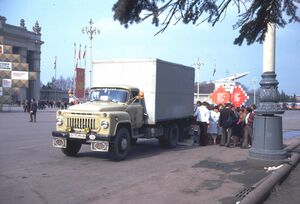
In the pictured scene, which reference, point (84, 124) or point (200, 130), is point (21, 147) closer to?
point (84, 124)

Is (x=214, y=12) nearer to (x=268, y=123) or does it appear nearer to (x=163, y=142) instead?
(x=268, y=123)

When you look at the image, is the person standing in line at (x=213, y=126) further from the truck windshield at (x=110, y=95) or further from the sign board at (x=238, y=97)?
the truck windshield at (x=110, y=95)

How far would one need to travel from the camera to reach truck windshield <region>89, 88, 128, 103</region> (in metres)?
14.0

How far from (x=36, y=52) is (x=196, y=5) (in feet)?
305

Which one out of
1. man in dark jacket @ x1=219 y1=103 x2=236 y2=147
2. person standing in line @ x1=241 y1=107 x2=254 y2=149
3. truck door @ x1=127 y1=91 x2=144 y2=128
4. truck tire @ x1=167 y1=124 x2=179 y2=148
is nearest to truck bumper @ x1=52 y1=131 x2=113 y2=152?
truck door @ x1=127 y1=91 x2=144 y2=128

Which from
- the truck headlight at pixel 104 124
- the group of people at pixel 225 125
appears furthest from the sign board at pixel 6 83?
the truck headlight at pixel 104 124

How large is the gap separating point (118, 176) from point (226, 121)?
800 cm

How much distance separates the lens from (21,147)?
15000 mm

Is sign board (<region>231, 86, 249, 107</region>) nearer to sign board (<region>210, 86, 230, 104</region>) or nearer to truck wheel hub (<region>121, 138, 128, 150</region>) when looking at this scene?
sign board (<region>210, 86, 230, 104</region>)

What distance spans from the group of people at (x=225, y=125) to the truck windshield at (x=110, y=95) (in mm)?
4870

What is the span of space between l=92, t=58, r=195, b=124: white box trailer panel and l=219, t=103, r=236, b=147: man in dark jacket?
1.95 metres

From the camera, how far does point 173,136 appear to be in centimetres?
1697

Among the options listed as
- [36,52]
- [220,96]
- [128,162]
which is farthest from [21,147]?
[36,52]

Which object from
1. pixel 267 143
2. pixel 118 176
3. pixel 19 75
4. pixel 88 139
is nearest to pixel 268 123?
pixel 267 143
